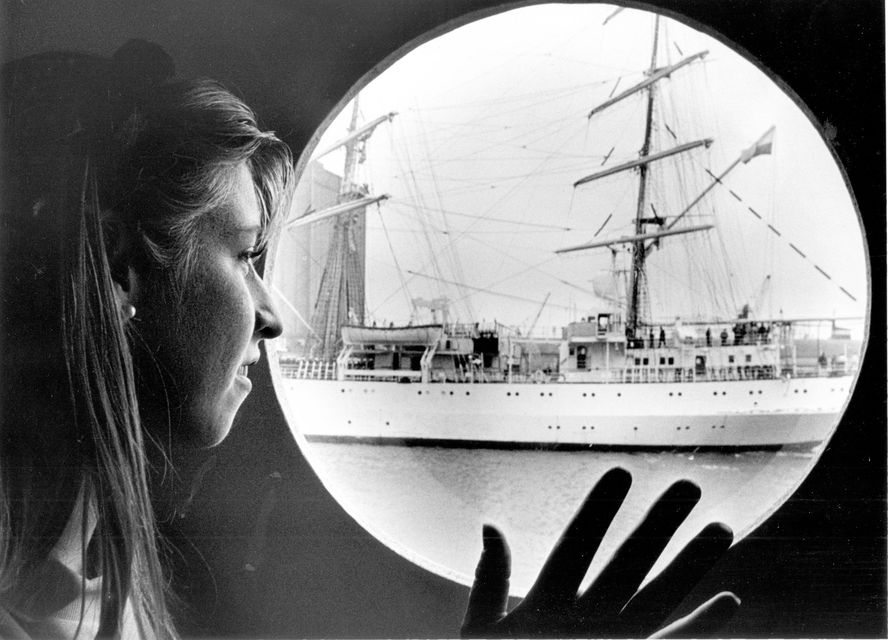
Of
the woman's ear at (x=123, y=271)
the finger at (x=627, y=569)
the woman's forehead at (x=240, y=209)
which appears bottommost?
the finger at (x=627, y=569)

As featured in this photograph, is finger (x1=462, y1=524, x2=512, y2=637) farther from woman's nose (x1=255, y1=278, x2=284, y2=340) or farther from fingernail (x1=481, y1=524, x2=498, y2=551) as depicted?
woman's nose (x1=255, y1=278, x2=284, y2=340)

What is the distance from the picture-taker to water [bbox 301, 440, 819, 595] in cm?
173

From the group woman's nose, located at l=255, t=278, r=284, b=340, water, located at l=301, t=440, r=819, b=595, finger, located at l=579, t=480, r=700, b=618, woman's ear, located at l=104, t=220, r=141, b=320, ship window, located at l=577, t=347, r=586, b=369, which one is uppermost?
woman's ear, located at l=104, t=220, r=141, b=320

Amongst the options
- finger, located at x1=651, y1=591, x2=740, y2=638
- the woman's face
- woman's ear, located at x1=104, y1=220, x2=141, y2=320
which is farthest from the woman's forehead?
finger, located at x1=651, y1=591, x2=740, y2=638

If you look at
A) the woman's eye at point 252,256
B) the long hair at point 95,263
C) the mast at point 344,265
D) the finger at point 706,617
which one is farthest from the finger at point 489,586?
the woman's eye at point 252,256

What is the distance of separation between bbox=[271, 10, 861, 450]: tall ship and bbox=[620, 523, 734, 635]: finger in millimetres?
257

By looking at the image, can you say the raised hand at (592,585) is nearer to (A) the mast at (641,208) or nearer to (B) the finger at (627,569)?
(B) the finger at (627,569)

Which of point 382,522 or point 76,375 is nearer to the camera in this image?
point 76,375

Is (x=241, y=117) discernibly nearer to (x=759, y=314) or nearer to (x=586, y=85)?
(x=586, y=85)

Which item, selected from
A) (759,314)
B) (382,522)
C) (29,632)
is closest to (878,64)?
(759,314)

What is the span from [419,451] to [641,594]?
0.66 metres

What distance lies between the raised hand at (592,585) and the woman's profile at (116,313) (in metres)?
0.02

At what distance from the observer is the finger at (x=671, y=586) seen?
67.6 inches

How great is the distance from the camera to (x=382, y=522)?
1.75 m
